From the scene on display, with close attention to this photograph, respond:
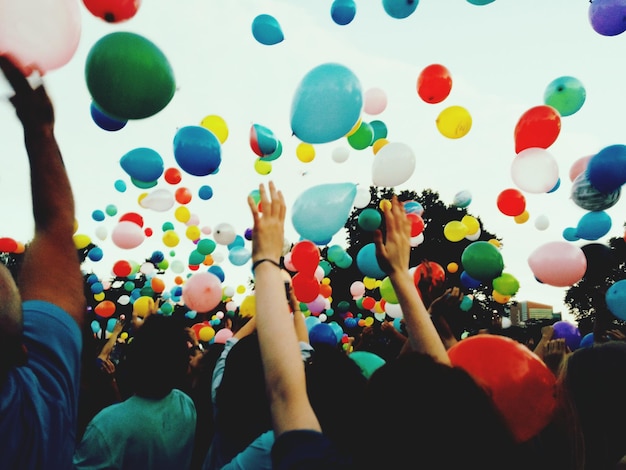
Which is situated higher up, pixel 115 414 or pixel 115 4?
pixel 115 4

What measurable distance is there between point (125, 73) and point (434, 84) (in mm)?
3489

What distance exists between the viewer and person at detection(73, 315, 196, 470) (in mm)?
1896

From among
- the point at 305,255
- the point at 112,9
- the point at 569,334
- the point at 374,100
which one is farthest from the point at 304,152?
the point at 569,334

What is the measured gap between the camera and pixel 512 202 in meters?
6.09

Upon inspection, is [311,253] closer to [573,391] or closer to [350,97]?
[350,97]

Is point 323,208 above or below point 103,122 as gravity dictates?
below

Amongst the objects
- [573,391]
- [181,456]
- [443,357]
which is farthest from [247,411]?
[573,391]

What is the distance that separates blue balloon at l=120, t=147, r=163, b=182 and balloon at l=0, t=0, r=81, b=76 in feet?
7.75

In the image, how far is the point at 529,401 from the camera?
147 cm

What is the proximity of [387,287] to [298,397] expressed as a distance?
5058 mm

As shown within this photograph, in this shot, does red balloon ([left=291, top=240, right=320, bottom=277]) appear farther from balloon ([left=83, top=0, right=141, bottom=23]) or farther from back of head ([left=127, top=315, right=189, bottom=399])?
balloon ([left=83, top=0, right=141, bottom=23])

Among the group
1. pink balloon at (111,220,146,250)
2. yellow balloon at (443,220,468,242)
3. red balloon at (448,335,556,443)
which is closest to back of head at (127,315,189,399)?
red balloon at (448,335,556,443)

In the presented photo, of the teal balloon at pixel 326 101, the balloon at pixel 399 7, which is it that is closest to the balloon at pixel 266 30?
the balloon at pixel 399 7

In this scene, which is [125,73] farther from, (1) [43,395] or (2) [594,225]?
(2) [594,225]
